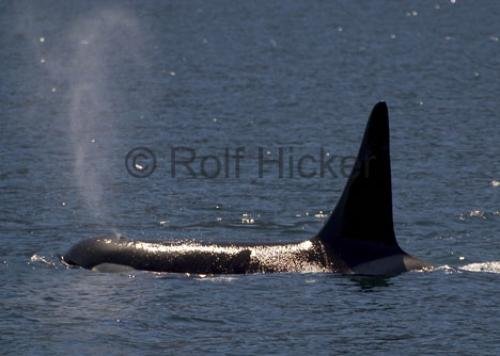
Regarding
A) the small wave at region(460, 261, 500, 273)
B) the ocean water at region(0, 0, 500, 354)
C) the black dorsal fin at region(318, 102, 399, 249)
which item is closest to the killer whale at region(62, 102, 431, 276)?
the black dorsal fin at region(318, 102, 399, 249)

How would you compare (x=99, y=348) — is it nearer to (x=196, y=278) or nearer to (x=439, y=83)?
(x=196, y=278)

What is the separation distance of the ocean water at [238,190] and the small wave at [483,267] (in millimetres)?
37

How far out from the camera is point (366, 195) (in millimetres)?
27000

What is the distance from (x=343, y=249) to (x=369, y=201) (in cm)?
94

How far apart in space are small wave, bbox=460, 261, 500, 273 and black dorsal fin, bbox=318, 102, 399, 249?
176 centimetres

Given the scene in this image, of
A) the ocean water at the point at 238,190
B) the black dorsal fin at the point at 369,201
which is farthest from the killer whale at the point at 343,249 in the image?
the ocean water at the point at 238,190

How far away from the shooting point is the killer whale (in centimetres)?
2661

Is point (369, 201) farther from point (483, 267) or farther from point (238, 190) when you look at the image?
point (238, 190)

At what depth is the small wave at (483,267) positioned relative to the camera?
27.8 meters

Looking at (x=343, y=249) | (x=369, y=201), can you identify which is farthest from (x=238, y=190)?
(x=343, y=249)

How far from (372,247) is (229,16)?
120 m

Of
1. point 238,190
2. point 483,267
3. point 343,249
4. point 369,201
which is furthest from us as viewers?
point 238,190

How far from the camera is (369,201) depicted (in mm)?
26969

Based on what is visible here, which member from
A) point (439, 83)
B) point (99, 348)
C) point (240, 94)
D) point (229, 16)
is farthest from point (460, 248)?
point (229, 16)
